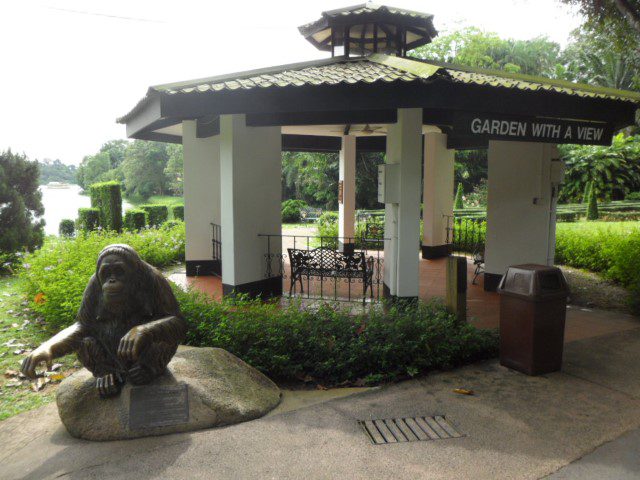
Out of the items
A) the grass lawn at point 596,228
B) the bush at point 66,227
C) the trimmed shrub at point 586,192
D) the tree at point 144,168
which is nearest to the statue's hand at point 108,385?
the grass lawn at point 596,228

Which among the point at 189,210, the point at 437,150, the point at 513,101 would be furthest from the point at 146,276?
the point at 437,150

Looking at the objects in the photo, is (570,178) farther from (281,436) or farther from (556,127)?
(281,436)

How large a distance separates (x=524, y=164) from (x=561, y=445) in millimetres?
6686

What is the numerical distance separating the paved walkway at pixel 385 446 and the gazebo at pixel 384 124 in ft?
10.1

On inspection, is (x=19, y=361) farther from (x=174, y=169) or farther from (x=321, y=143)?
(x=174, y=169)

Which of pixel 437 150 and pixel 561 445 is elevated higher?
pixel 437 150

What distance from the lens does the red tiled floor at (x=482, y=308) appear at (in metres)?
7.70

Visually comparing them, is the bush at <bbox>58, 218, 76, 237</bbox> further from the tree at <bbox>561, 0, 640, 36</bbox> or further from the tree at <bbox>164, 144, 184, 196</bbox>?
the tree at <bbox>164, 144, 184, 196</bbox>

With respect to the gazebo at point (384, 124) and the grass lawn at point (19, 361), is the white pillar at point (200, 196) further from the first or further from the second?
the grass lawn at point (19, 361)

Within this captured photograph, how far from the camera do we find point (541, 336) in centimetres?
570

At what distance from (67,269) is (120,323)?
488 cm

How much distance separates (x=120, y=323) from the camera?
14.4 feet

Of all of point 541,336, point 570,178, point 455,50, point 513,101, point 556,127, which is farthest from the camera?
point 455,50

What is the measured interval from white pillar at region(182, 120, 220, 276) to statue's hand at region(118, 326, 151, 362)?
24.4ft
